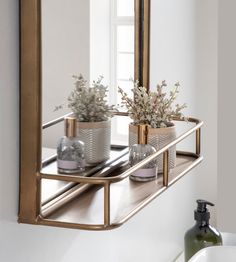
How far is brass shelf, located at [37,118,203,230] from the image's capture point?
1160 millimetres

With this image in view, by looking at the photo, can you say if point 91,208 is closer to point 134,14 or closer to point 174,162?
point 174,162

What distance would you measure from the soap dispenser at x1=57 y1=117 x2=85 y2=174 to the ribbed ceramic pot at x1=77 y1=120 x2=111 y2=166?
0.10 ft

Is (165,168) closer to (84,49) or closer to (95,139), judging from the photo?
(95,139)

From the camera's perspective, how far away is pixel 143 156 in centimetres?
139

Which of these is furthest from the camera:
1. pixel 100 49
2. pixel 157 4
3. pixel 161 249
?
pixel 161 249

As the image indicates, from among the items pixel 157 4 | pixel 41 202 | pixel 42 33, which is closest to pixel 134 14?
pixel 157 4

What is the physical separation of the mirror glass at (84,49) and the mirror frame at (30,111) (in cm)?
3

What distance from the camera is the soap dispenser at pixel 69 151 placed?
1.28 m

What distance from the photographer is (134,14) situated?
1.58 m

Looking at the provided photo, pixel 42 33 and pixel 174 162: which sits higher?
pixel 42 33

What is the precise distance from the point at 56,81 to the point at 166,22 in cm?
64

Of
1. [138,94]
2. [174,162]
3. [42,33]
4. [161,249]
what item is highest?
[42,33]
